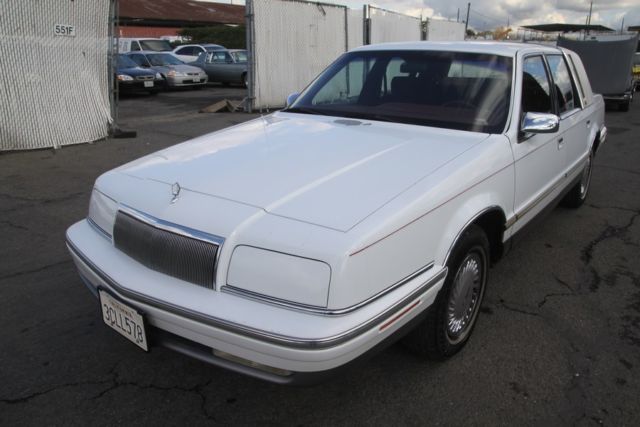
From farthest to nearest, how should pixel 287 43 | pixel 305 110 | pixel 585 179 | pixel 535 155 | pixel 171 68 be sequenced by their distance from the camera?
pixel 171 68
pixel 287 43
pixel 585 179
pixel 305 110
pixel 535 155

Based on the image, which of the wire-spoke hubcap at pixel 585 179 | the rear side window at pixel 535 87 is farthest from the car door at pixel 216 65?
the rear side window at pixel 535 87

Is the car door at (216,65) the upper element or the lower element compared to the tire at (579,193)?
upper

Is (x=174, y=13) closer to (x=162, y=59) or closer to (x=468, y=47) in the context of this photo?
(x=162, y=59)

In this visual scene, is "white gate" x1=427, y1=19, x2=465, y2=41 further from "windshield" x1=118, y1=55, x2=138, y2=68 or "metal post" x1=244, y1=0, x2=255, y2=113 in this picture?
"windshield" x1=118, y1=55, x2=138, y2=68

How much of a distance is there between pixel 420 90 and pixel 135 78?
47.7ft

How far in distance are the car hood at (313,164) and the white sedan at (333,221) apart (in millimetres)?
11

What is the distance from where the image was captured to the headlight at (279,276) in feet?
6.42

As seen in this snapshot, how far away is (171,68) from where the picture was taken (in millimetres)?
18219

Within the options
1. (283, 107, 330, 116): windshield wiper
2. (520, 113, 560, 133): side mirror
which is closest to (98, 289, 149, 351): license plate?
(283, 107, 330, 116): windshield wiper

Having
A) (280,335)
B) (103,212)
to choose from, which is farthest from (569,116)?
(103,212)

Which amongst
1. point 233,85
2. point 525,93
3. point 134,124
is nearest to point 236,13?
point 233,85

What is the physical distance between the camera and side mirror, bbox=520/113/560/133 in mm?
3131

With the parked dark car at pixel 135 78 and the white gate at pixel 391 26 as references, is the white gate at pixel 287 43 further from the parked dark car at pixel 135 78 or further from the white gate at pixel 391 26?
the parked dark car at pixel 135 78

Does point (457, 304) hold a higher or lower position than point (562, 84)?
lower
